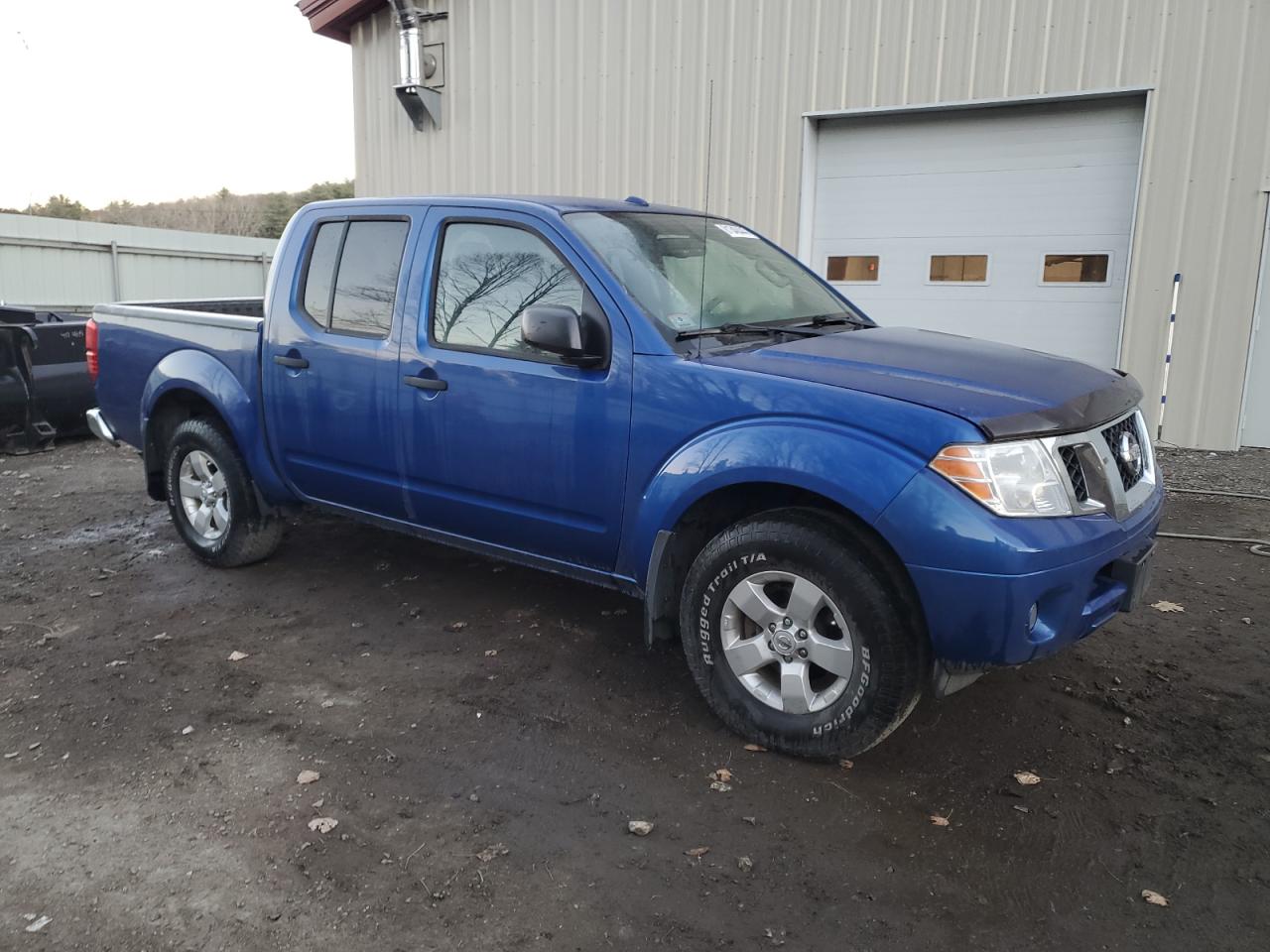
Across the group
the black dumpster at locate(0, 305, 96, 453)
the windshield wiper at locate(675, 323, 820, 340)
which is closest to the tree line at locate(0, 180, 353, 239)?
the black dumpster at locate(0, 305, 96, 453)

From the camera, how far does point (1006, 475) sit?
9.98 ft

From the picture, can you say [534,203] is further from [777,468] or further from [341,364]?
[777,468]

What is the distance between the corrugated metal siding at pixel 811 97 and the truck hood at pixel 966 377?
17.9ft

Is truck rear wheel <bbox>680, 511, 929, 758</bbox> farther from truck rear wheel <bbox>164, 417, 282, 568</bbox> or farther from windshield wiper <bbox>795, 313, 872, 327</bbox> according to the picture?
truck rear wheel <bbox>164, 417, 282, 568</bbox>

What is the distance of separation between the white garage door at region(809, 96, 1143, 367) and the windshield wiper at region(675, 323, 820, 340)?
5.96m

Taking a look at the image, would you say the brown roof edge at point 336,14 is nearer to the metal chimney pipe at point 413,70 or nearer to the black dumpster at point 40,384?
the metal chimney pipe at point 413,70

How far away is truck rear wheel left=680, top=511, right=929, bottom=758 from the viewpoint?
321 cm

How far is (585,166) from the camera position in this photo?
11.3 metres

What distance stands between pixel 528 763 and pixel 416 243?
2300 mm

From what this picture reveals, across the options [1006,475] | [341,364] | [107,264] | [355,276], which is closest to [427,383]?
[341,364]

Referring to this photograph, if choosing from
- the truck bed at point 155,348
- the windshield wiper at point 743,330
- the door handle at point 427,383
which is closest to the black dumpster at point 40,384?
the truck bed at point 155,348

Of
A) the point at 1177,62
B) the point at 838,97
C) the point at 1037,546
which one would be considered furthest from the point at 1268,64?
the point at 1037,546

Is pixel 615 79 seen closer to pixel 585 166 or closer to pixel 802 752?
pixel 585 166

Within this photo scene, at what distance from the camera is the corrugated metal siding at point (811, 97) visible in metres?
8.29
